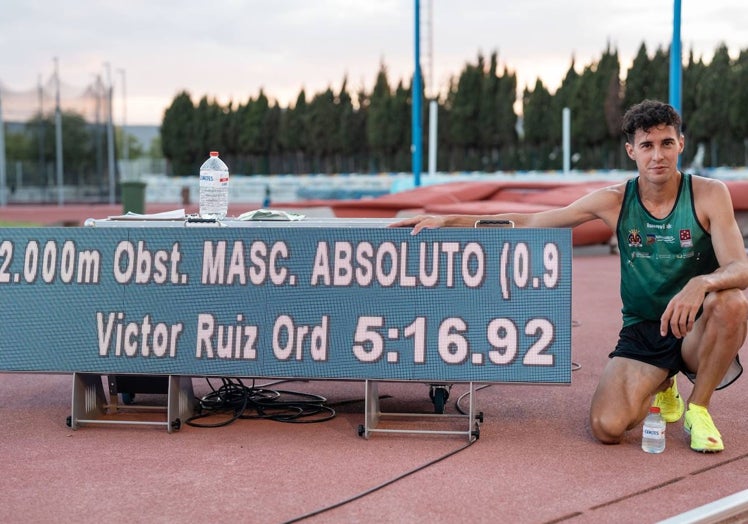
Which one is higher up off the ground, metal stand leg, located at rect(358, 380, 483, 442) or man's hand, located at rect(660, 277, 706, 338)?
man's hand, located at rect(660, 277, 706, 338)

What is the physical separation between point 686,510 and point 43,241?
12.3ft

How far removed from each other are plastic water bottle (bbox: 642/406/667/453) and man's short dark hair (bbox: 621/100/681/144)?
148 cm

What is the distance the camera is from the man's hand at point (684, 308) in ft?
16.1

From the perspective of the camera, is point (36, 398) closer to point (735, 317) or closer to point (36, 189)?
point (735, 317)

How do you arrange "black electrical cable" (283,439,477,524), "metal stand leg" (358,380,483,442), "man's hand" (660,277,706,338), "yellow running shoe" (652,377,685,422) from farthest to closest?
1. "yellow running shoe" (652,377,685,422)
2. "metal stand leg" (358,380,483,442)
3. "man's hand" (660,277,706,338)
4. "black electrical cable" (283,439,477,524)

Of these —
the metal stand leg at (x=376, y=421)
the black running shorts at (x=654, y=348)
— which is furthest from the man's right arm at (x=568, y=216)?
the metal stand leg at (x=376, y=421)

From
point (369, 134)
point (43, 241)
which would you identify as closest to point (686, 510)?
point (43, 241)

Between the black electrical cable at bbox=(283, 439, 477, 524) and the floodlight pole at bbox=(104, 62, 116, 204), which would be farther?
the floodlight pole at bbox=(104, 62, 116, 204)

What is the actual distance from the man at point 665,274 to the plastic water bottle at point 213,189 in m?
1.35

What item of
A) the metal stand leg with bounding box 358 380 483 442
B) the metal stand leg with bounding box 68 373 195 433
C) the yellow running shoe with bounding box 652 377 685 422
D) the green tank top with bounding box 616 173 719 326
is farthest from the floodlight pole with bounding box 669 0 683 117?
the metal stand leg with bounding box 68 373 195 433

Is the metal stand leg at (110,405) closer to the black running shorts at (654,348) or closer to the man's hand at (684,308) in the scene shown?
the black running shorts at (654,348)

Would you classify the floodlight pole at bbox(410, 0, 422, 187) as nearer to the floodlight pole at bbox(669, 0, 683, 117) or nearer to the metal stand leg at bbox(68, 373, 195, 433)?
the floodlight pole at bbox(669, 0, 683, 117)

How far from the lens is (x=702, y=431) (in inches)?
201

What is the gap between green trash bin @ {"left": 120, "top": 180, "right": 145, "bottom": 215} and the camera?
76.1 feet
